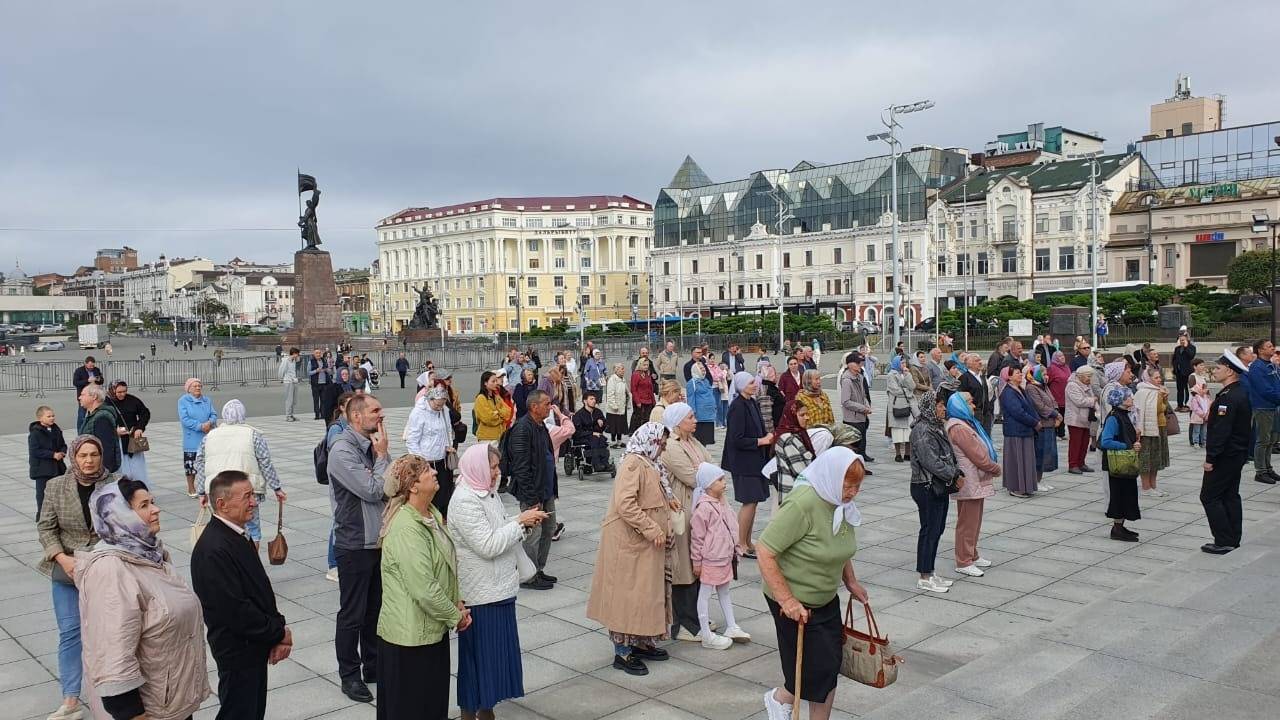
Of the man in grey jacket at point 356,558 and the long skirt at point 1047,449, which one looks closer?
the man in grey jacket at point 356,558

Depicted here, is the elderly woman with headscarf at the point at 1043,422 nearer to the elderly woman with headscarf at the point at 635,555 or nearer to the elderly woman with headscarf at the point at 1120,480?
the elderly woman with headscarf at the point at 1120,480

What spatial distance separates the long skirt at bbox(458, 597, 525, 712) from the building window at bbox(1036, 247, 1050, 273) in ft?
255

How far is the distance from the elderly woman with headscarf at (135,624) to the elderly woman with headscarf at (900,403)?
11926mm

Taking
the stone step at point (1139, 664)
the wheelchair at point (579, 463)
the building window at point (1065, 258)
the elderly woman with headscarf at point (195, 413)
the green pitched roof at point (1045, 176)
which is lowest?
the stone step at point (1139, 664)

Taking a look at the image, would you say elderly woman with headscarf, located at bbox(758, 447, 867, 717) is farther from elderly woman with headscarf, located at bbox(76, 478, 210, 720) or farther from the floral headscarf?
the floral headscarf

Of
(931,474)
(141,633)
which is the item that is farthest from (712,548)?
(141,633)

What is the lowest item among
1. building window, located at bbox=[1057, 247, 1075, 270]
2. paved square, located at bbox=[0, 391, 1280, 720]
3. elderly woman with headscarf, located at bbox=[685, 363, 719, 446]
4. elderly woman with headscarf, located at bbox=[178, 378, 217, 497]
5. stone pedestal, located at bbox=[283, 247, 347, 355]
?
paved square, located at bbox=[0, 391, 1280, 720]

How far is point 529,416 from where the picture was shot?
26.8 feet

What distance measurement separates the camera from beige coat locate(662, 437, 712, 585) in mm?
6680

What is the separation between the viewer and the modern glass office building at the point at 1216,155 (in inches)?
2844

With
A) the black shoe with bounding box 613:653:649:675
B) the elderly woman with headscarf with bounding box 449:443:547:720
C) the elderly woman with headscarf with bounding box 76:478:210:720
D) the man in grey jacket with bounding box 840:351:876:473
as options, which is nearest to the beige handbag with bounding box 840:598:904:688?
the elderly woman with headscarf with bounding box 449:443:547:720

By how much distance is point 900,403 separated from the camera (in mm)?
15000

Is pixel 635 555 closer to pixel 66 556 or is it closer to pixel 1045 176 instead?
pixel 66 556

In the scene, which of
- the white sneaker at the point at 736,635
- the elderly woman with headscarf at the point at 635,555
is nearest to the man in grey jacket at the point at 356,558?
the elderly woman with headscarf at the point at 635,555
